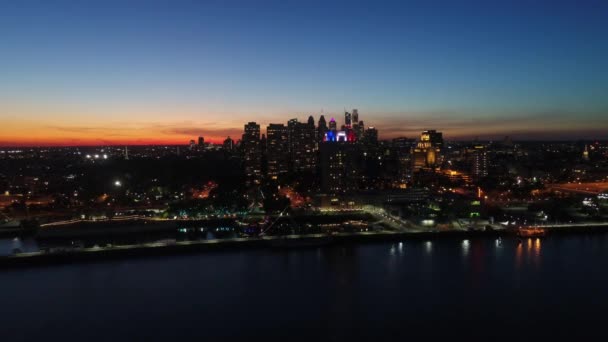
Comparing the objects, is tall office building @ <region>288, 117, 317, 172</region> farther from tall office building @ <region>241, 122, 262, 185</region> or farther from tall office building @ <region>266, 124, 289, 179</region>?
tall office building @ <region>241, 122, 262, 185</region>

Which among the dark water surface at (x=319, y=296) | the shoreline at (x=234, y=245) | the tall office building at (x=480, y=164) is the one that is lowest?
the dark water surface at (x=319, y=296)

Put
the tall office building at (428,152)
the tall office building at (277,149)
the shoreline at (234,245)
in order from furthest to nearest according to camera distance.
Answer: the tall office building at (428,152)
the tall office building at (277,149)
the shoreline at (234,245)

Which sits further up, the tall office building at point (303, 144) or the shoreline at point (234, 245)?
the tall office building at point (303, 144)

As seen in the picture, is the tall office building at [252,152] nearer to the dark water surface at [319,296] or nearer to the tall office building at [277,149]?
the tall office building at [277,149]

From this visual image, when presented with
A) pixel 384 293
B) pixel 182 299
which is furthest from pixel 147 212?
pixel 384 293

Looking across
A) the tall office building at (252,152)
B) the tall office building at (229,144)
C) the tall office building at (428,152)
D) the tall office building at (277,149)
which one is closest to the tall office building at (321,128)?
the tall office building at (277,149)

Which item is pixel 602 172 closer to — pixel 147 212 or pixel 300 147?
pixel 300 147

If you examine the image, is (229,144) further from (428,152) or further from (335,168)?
(335,168)
